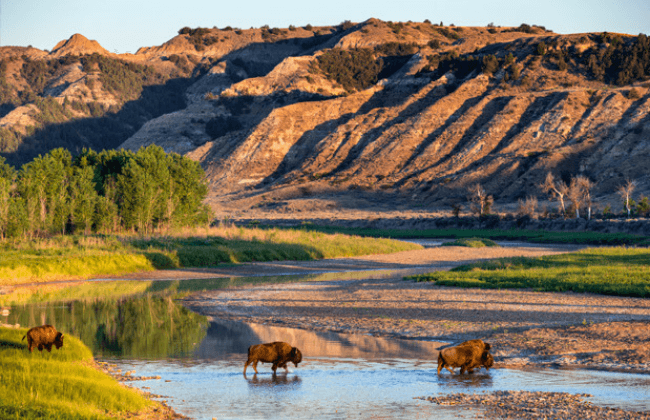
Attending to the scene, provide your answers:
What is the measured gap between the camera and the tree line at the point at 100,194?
46.9 metres

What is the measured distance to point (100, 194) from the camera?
56938 millimetres

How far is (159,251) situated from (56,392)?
3244 cm

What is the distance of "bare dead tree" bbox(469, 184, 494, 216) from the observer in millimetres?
91000

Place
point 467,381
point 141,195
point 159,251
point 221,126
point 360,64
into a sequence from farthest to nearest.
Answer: point 360,64 → point 221,126 → point 141,195 → point 159,251 → point 467,381

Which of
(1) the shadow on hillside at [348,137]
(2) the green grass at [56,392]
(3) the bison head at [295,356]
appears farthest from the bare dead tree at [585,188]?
(2) the green grass at [56,392]

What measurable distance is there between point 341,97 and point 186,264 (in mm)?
108620

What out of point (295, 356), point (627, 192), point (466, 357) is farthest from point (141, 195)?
point (627, 192)

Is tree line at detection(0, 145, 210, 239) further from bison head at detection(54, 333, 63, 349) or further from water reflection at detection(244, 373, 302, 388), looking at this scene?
water reflection at detection(244, 373, 302, 388)

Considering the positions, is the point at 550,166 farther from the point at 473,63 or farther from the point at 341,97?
the point at 341,97

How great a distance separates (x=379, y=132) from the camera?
129 m

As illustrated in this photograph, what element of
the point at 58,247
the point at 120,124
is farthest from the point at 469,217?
the point at 120,124

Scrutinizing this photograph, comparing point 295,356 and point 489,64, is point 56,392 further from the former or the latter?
point 489,64

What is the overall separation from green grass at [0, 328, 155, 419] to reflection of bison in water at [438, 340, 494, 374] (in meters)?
5.42

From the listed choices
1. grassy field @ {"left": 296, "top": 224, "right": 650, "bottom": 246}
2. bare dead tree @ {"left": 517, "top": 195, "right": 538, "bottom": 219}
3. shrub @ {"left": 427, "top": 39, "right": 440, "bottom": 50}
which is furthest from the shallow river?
shrub @ {"left": 427, "top": 39, "right": 440, "bottom": 50}
